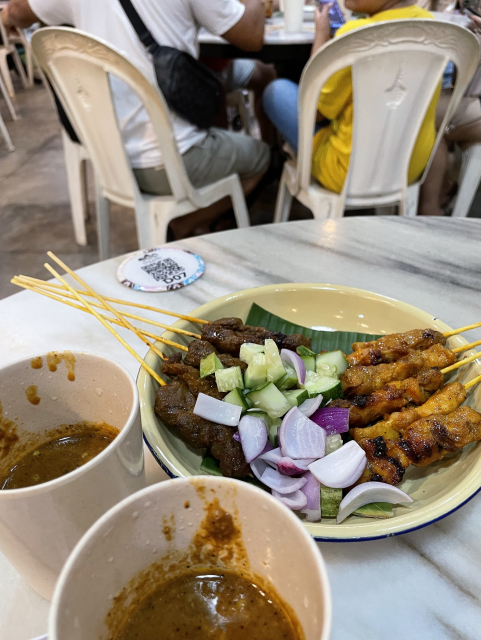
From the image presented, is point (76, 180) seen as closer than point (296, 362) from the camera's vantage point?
No

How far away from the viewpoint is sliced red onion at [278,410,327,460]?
86cm

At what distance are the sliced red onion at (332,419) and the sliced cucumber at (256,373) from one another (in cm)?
15

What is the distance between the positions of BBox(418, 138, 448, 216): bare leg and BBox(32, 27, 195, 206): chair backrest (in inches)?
83.5

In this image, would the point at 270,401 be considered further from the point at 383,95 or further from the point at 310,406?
the point at 383,95

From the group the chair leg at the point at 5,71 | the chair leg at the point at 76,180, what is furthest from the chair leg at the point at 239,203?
the chair leg at the point at 5,71

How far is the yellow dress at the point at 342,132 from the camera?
→ 241 centimetres

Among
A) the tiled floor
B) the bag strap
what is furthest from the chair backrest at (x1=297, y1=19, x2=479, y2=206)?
the tiled floor

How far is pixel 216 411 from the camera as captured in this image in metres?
0.94

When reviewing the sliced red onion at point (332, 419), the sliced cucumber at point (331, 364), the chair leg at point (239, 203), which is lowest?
the chair leg at point (239, 203)

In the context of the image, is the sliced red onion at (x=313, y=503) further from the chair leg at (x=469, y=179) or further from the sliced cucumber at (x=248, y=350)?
the chair leg at (x=469, y=179)

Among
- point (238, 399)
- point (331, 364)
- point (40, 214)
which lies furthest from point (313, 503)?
point (40, 214)

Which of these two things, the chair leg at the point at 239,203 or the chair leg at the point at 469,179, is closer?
the chair leg at the point at 239,203

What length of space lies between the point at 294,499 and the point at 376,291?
83cm

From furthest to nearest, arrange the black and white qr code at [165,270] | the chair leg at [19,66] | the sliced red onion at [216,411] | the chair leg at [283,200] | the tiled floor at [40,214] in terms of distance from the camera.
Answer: the chair leg at [19,66] < the tiled floor at [40,214] < the chair leg at [283,200] < the black and white qr code at [165,270] < the sliced red onion at [216,411]
